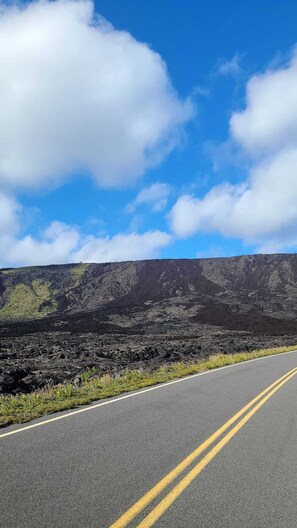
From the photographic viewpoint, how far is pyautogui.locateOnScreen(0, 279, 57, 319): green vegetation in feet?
283

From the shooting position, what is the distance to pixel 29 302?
91750mm

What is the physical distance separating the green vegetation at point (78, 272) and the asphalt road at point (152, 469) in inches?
3651

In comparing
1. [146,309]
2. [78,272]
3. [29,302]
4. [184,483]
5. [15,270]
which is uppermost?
[15,270]

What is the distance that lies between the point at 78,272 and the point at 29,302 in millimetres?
19189

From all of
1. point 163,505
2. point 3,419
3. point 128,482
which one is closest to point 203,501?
point 163,505

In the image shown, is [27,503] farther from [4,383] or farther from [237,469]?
[4,383]

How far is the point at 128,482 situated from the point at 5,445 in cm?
267

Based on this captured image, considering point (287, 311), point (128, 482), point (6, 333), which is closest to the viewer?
point (128, 482)

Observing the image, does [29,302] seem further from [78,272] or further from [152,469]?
[152,469]

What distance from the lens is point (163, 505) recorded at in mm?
4496

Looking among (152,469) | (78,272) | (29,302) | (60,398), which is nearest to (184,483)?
(152,469)

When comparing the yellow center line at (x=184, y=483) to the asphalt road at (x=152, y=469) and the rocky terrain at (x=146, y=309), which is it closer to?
the asphalt road at (x=152, y=469)

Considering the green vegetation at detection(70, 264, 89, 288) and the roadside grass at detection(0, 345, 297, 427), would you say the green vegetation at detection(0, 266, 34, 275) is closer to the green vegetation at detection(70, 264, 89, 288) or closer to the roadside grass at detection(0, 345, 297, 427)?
the green vegetation at detection(70, 264, 89, 288)

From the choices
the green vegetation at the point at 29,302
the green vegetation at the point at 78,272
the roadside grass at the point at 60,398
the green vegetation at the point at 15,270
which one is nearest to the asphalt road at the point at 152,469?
the roadside grass at the point at 60,398
